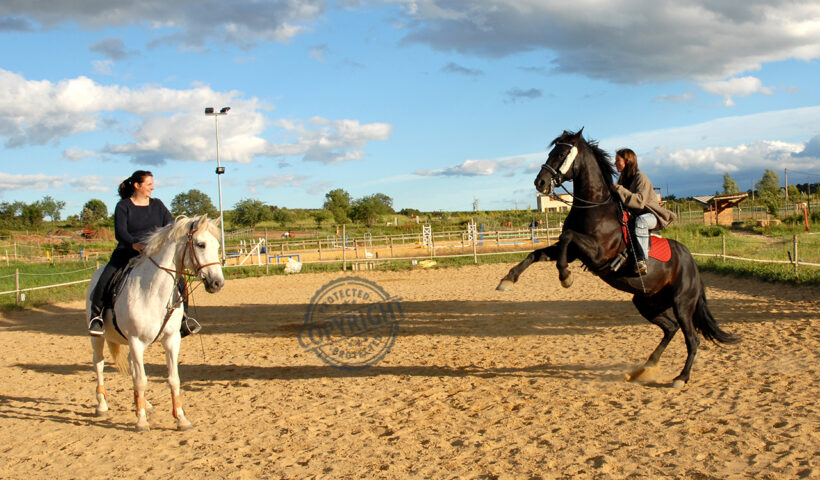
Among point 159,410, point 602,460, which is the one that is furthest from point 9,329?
point 602,460

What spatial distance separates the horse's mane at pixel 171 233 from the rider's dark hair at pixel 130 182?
63 cm

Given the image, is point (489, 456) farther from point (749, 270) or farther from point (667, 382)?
point (749, 270)

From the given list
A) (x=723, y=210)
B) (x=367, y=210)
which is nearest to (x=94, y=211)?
(x=367, y=210)

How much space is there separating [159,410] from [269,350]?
320 centimetres

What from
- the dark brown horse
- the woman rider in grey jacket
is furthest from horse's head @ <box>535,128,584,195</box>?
the woman rider in grey jacket

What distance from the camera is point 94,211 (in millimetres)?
81875

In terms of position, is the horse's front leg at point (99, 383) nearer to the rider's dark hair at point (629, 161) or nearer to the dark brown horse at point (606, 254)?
the dark brown horse at point (606, 254)

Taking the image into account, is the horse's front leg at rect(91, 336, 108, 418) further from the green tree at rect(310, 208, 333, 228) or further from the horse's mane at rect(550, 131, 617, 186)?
the green tree at rect(310, 208, 333, 228)

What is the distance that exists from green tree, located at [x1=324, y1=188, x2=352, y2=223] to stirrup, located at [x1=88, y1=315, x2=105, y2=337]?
6109cm

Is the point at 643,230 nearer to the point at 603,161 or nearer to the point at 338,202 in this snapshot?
the point at 603,161

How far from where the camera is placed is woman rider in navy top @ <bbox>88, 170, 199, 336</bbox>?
17.5 feet

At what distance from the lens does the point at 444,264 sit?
23.7 m

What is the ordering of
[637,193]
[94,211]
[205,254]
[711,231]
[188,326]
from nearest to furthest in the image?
1. [205,254]
2. [188,326]
3. [637,193]
4. [711,231]
5. [94,211]

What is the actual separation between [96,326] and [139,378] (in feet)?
2.36
